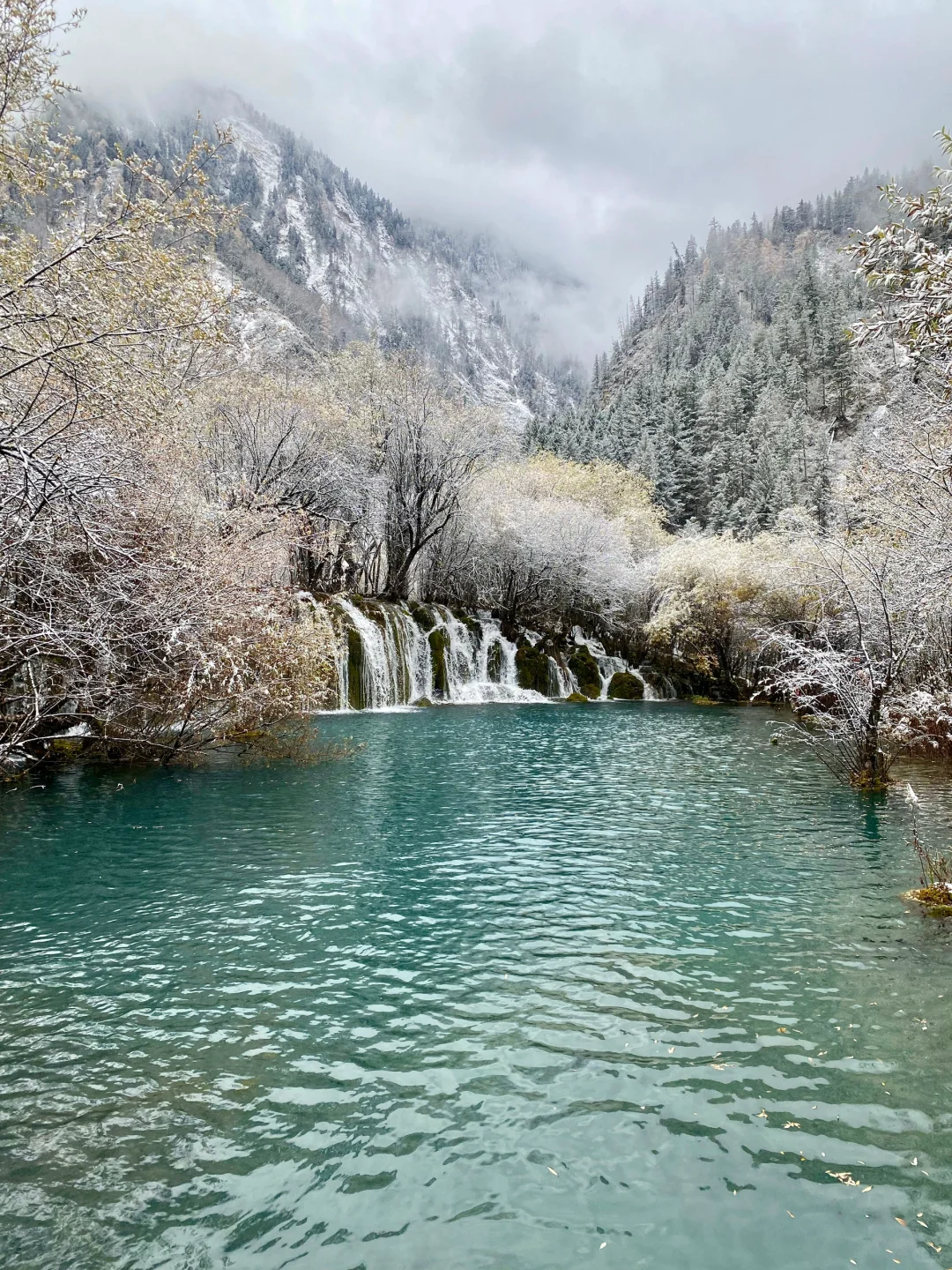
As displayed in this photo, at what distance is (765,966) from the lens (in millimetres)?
7742

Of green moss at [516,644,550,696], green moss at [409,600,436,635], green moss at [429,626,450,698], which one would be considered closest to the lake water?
green moss at [429,626,450,698]

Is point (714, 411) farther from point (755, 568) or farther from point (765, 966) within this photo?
point (765, 966)

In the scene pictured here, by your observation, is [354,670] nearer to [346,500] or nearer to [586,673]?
[346,500]

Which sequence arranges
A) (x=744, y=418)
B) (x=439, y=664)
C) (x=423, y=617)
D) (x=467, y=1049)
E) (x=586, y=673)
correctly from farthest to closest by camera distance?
1. (x=744, y=418)
2. (x=586, y=673)
3. (x=423, y=617)
4. (x=439, y=664)
5. (x=467, y=1049)

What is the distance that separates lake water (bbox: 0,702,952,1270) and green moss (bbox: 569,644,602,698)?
28.4 m

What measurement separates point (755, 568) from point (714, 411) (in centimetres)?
5503

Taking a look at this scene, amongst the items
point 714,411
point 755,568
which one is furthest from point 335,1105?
point 714,411

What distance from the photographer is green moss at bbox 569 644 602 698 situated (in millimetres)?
41500

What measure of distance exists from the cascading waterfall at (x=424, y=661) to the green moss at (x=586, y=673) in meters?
0.40

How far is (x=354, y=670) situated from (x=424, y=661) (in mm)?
5029

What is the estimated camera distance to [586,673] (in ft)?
138

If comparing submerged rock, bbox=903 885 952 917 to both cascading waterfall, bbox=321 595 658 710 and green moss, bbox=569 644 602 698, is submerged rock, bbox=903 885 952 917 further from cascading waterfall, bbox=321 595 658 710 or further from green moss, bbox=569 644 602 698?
A: green moss, bbox=569 644 602 698

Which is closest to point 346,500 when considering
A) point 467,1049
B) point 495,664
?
point 495,664

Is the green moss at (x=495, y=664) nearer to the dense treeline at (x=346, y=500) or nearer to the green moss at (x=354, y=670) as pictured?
the dense treeline at (x=346, y=500)
